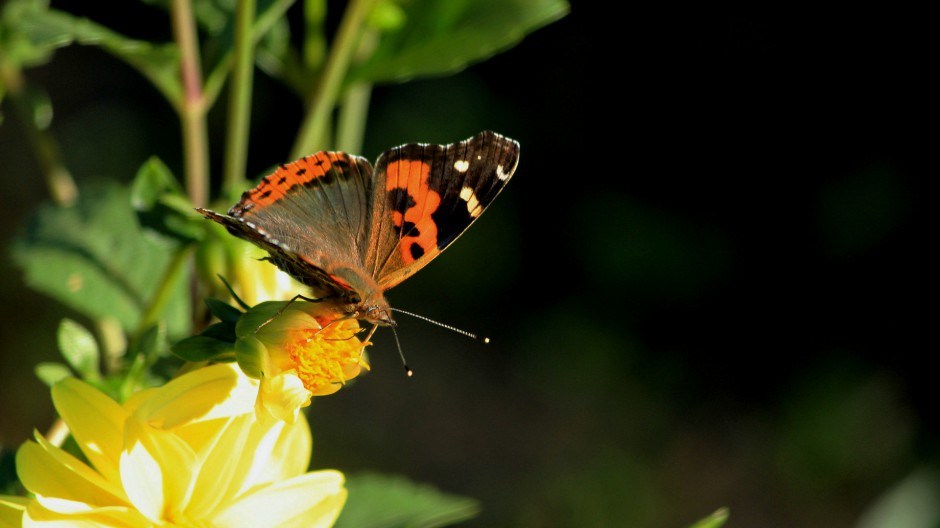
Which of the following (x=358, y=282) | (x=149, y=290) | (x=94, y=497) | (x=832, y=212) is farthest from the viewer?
(x=832, y=212)

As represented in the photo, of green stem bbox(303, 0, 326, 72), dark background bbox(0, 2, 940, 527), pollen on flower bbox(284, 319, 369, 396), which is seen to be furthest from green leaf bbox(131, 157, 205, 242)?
dark background bbox(0, 2, 940, 527)

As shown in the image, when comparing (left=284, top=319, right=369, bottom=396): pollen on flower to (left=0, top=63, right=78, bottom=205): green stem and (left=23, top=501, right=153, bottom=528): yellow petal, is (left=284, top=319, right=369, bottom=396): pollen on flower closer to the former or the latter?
(left=23, top=501, right=153, bottom=528): yellow petal

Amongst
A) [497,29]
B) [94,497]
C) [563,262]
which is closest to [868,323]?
[563,262]

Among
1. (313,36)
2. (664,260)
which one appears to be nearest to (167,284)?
(313,36)

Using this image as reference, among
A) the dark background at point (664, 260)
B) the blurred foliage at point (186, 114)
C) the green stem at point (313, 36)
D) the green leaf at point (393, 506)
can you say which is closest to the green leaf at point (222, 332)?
the blurred foliage at point (186, 114)

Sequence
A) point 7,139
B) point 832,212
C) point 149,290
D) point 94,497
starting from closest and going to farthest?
point 94,497, point 149,290, point 832,212, point 7,139

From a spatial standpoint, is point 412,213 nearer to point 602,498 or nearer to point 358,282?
point 358,282

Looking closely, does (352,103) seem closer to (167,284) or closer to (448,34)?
(448,34)
